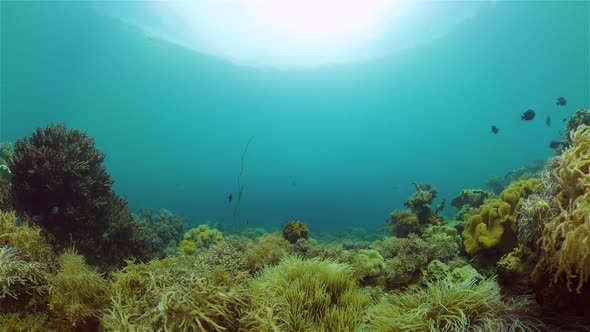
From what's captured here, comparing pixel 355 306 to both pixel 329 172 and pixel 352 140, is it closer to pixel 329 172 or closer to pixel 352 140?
pixel 329 172

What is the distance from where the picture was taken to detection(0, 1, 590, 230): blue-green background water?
208 feet

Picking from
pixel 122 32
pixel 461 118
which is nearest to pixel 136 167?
pixel 122 32

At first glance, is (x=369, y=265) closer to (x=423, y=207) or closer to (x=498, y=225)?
(x=498, y=225)

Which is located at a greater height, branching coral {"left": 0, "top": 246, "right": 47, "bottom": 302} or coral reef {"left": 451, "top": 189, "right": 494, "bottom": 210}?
coral reef {"left": 451, "top": 189, "right": 494, "bottom": 210}

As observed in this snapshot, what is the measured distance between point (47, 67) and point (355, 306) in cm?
10411

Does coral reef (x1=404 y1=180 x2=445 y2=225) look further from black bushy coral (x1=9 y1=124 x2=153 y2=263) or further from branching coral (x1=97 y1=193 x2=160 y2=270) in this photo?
black bushy coral (x1=9 y1=124 x2=153 y2=263)

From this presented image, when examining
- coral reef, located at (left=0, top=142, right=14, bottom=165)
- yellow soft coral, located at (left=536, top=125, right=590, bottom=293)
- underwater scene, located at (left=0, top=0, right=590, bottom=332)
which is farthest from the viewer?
coral reef, located at (left=0, top=142, right=14, bottom=165)

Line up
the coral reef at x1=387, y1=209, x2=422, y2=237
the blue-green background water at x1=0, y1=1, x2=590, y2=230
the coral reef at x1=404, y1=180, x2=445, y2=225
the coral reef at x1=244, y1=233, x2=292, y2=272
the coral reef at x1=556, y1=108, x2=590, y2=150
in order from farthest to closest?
the blue-green background water at x1=0, y1=1, x2=590, y2=230 → the coral reef at x1=556, y1=108, x2=590, y2=150 → the coral reef at x1=404, y1=180, x2=445, y2=225 → the coral reef at x1=387, y1=209, x2=422, y2=237 → the coral reef at x1=244, y1=233, x2=292, y2=272

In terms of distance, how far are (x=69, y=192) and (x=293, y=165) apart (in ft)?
534

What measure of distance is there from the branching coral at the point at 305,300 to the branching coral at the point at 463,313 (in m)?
0.44

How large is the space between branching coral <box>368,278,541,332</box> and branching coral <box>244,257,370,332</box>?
0.44 meters

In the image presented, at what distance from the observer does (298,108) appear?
142 meters

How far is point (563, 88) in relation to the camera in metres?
90.5

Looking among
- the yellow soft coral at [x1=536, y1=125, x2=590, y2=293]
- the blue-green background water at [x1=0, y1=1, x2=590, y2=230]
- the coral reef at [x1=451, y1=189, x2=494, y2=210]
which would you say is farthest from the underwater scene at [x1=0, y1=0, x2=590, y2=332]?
the blue-green background water at [x1=0, y1=1, x2=590, y2=230]
